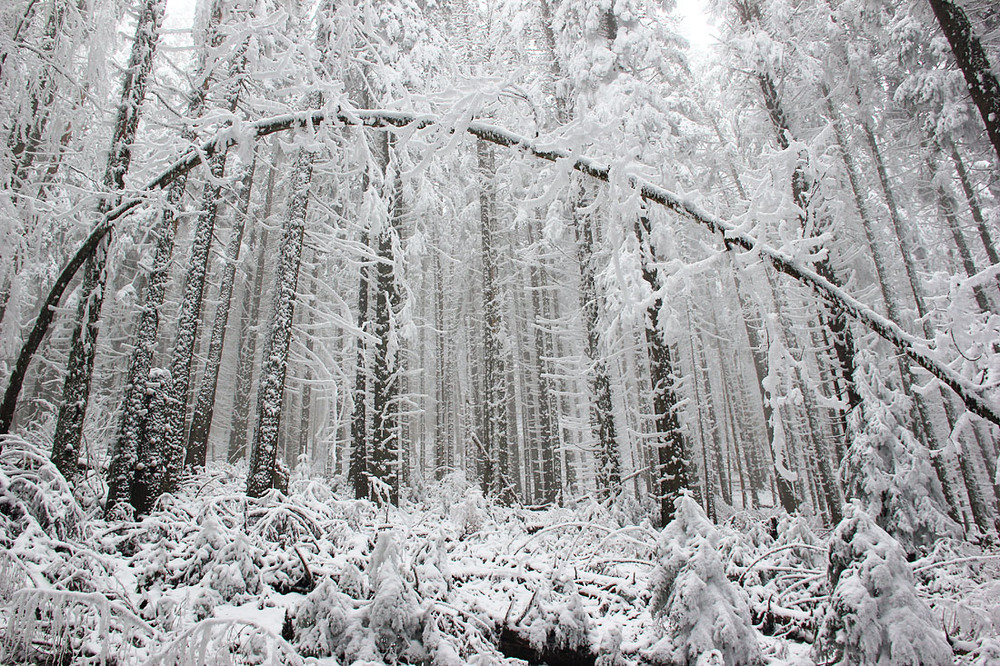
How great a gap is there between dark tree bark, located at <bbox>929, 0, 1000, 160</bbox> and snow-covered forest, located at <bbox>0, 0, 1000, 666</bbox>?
1.4 inches

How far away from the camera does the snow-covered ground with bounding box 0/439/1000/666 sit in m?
2.97

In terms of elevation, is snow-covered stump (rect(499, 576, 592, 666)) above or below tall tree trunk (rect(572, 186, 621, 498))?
below

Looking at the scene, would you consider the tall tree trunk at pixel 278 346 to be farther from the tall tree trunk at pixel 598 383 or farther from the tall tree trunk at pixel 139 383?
the tall tree trunk at pixel 598 383

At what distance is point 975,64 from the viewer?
717 centimetres

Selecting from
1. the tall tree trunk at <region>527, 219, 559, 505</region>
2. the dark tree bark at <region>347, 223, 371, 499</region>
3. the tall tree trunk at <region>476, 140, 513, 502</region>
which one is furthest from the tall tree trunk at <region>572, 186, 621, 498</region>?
the dark tree bark at <region>347, 223, 371, 499</region>

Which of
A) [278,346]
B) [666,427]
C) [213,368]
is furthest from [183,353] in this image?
[666,427]

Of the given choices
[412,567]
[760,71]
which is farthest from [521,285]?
[412,567]

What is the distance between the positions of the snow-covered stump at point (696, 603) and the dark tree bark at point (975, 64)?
783 cm

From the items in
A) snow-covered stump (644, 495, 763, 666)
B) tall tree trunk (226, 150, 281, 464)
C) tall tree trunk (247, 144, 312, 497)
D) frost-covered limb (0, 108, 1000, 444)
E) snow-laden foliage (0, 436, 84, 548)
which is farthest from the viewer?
tall tree trunk (226, 150, 281, 464)

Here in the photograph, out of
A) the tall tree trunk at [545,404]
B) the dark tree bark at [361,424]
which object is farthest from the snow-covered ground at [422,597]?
the tall tree trunk at [545,404]

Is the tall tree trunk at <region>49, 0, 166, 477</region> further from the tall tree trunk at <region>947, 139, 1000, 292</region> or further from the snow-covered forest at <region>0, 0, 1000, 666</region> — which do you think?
the tall tree trunk at <region>947, 139, 1000, 292</region>

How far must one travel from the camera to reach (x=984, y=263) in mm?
15695

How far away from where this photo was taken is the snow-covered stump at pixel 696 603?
355cm

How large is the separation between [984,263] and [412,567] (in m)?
20.3
